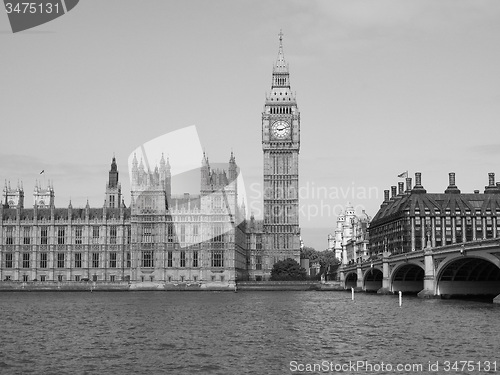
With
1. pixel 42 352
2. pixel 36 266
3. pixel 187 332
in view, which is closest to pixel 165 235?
pixel 36 266

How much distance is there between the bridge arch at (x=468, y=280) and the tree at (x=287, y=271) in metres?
70.4

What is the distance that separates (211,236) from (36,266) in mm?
36663

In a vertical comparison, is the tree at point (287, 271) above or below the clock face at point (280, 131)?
below

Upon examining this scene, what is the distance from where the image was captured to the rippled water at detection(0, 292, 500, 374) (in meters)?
46.8

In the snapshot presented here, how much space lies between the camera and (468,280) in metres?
111

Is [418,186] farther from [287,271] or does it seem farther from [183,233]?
[183,233]

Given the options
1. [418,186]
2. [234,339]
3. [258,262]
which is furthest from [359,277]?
[234,339]

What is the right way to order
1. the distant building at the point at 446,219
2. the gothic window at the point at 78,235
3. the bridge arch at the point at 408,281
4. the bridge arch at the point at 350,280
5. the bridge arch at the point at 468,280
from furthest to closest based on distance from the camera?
the bridge arch at the point at 350,280, the distant building at the point at 446,219, the gothic window at the point at 78,235, the bridge arch at the point at 408,281, the bridge arch at the point at 468,280

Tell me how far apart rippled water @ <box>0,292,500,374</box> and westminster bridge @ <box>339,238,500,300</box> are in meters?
6.59

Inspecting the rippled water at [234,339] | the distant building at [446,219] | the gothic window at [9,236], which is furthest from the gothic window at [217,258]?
the rippled water at [234,339]

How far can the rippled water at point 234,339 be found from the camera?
46.8 meters

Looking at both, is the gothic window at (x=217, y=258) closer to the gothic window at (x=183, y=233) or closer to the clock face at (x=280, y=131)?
the gothic window at (x=183, y=233)

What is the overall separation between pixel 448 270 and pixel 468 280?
412cm

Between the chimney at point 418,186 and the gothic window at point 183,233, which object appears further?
the chimney at point 418,186
